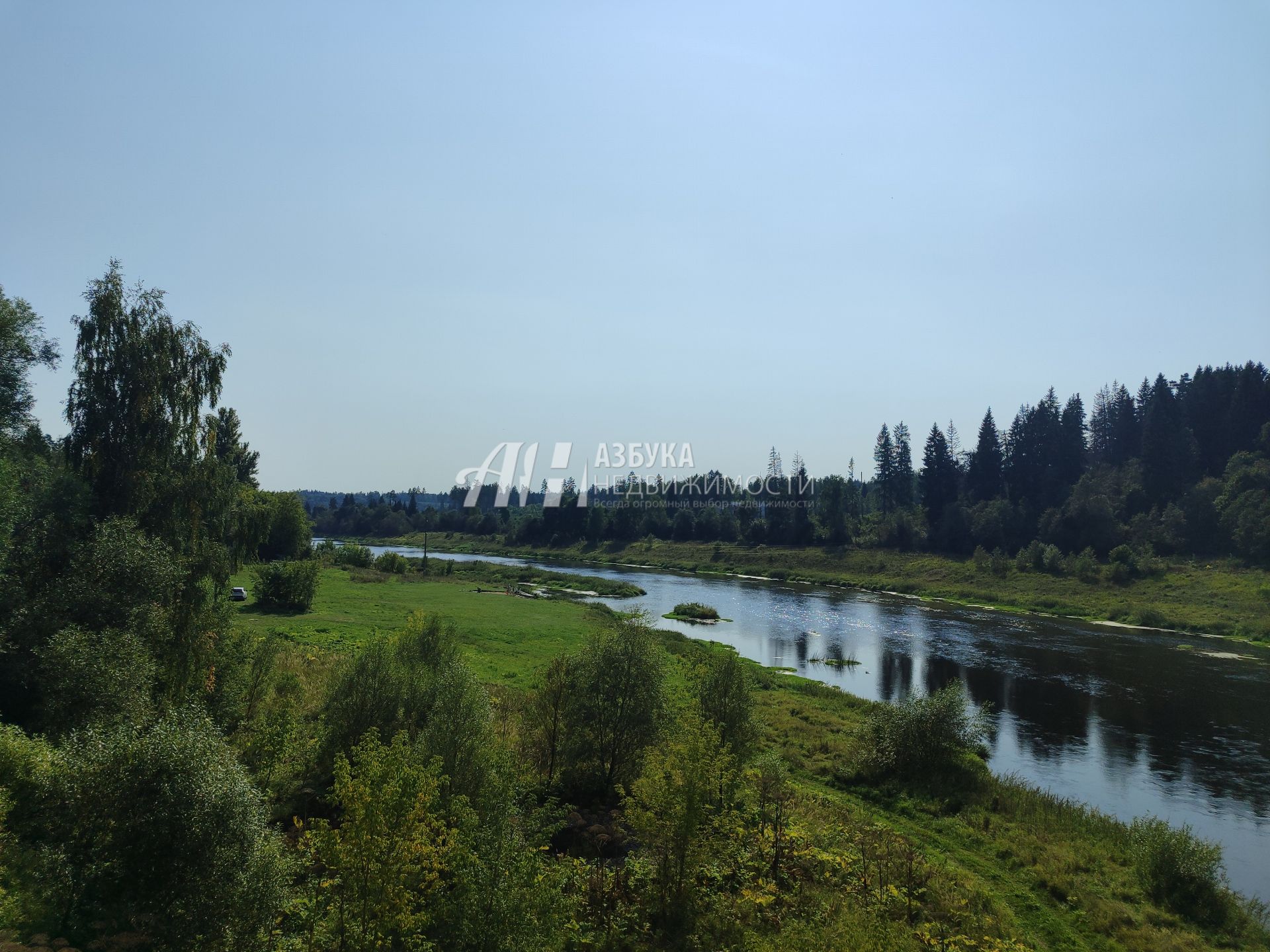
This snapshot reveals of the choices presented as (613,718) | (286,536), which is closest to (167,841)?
(613,718)

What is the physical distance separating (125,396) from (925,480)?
345 feet

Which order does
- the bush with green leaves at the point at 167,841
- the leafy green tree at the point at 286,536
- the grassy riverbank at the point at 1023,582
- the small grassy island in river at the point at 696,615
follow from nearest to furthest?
the bush with green leaves at the point at 167,841 < the grassy riverbank at the point at 1023,582 < the small grassy island in river at the point at 696,615 < the leafy green tree at the point at 286,536

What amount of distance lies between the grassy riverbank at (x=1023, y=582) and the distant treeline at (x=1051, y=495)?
16.5 feet

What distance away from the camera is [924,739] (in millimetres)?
24391

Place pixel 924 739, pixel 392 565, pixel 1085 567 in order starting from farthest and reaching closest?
pixel 392 565 < pixel 1085 567 < pixel 924 739

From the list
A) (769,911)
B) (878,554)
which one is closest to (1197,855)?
(769,911)

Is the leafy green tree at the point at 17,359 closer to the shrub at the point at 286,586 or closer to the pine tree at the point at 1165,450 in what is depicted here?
the shrub at the point at 286,586

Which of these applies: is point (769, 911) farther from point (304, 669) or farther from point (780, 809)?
point (304, 669)

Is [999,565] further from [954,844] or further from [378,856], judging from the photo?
[378,856]

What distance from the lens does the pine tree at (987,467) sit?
103m

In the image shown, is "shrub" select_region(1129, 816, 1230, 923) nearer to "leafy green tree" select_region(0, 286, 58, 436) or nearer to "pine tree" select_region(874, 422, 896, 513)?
"leafy green tree" select_region(0, 286, 58, 436)

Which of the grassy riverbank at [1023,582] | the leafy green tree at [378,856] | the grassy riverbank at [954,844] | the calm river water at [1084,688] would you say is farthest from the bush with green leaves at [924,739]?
the grassy riverbank at [1023,582]

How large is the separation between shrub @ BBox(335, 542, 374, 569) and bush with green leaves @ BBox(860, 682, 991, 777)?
72.2 m

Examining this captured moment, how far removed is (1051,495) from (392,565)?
91.2m
